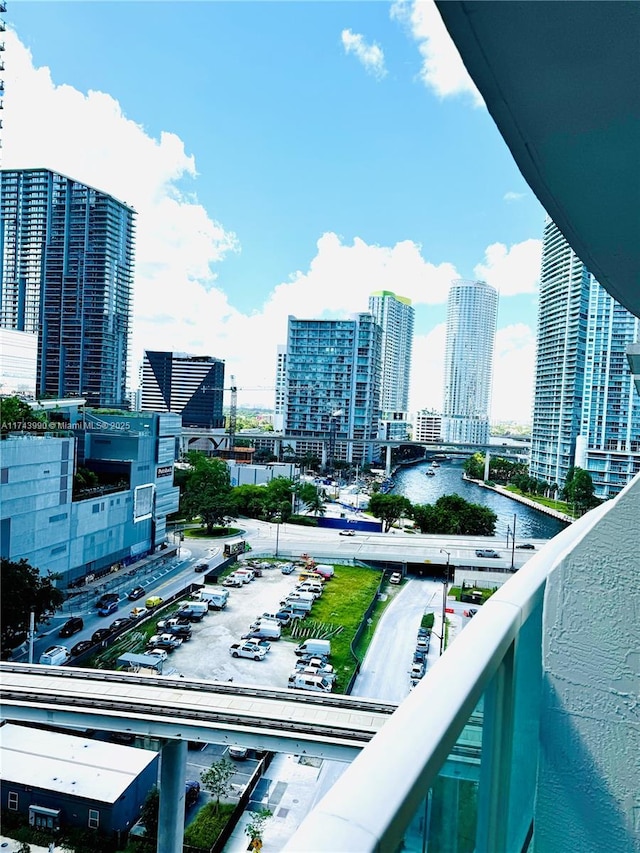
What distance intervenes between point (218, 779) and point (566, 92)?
3521 mm

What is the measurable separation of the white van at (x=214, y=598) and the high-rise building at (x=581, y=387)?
32.7 ft

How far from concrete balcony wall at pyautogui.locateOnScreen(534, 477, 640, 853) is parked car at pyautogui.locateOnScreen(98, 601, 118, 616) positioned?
5.36 m

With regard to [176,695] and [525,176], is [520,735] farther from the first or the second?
[176,695]

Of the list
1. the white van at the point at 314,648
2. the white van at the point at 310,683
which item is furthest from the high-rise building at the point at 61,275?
the white van at the point at 310,683

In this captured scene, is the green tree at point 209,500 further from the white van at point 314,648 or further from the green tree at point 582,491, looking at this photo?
the green tree at point 582,491

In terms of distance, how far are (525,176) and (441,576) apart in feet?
24.2

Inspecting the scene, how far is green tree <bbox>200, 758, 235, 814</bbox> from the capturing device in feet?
9.91

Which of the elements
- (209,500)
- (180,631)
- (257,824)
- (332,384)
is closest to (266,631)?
(180,631)

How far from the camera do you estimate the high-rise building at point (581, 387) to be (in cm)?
1324

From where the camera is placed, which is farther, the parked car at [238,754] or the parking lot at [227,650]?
the parking lot at [227,650]

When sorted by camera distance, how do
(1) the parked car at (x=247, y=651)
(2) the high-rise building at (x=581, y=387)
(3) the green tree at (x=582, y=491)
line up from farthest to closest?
(2) the high-rise building at (x=581, y=387)
(3) the green tree at (x=582, y=491)
(1) the parked car at (x=247, y=651)

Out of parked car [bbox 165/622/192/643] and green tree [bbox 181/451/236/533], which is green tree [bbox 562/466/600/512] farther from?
parked car [bbox 165/622/192/643]

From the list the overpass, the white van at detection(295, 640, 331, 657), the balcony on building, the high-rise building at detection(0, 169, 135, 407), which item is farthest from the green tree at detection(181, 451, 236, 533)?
the balcony on building

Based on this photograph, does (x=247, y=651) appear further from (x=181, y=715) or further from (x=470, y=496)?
(x=470, y=496)
